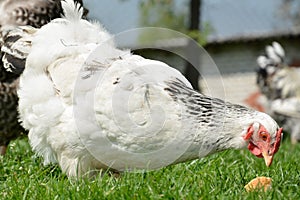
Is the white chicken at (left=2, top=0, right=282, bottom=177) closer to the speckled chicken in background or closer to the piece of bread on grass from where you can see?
the piece of bread on grass

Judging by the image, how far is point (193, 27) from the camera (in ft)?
44.1

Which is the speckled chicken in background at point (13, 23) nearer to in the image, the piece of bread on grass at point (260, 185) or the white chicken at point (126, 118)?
the white chicken at point (126, 118)

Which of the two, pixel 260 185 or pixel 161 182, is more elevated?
pixel 260 185

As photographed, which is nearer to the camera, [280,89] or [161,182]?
[161,182]

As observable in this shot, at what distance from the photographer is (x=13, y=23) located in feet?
16.5

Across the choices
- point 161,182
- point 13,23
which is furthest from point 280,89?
point 161,182

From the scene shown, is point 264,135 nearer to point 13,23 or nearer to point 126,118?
→ point 126,118

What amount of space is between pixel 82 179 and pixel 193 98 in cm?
85

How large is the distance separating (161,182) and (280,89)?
451 inches

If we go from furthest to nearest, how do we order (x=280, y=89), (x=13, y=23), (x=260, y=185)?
1. (x=280, y=89)
2. (x=13, y=23)
3. (x=260, y=185)

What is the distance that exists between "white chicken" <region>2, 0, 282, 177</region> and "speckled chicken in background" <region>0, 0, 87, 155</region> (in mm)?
1135

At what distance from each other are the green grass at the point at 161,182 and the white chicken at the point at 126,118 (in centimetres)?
16

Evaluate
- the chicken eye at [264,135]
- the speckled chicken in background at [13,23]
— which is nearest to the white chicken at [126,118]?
the chicken eye at [264,135]

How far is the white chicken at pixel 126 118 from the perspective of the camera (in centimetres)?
348
